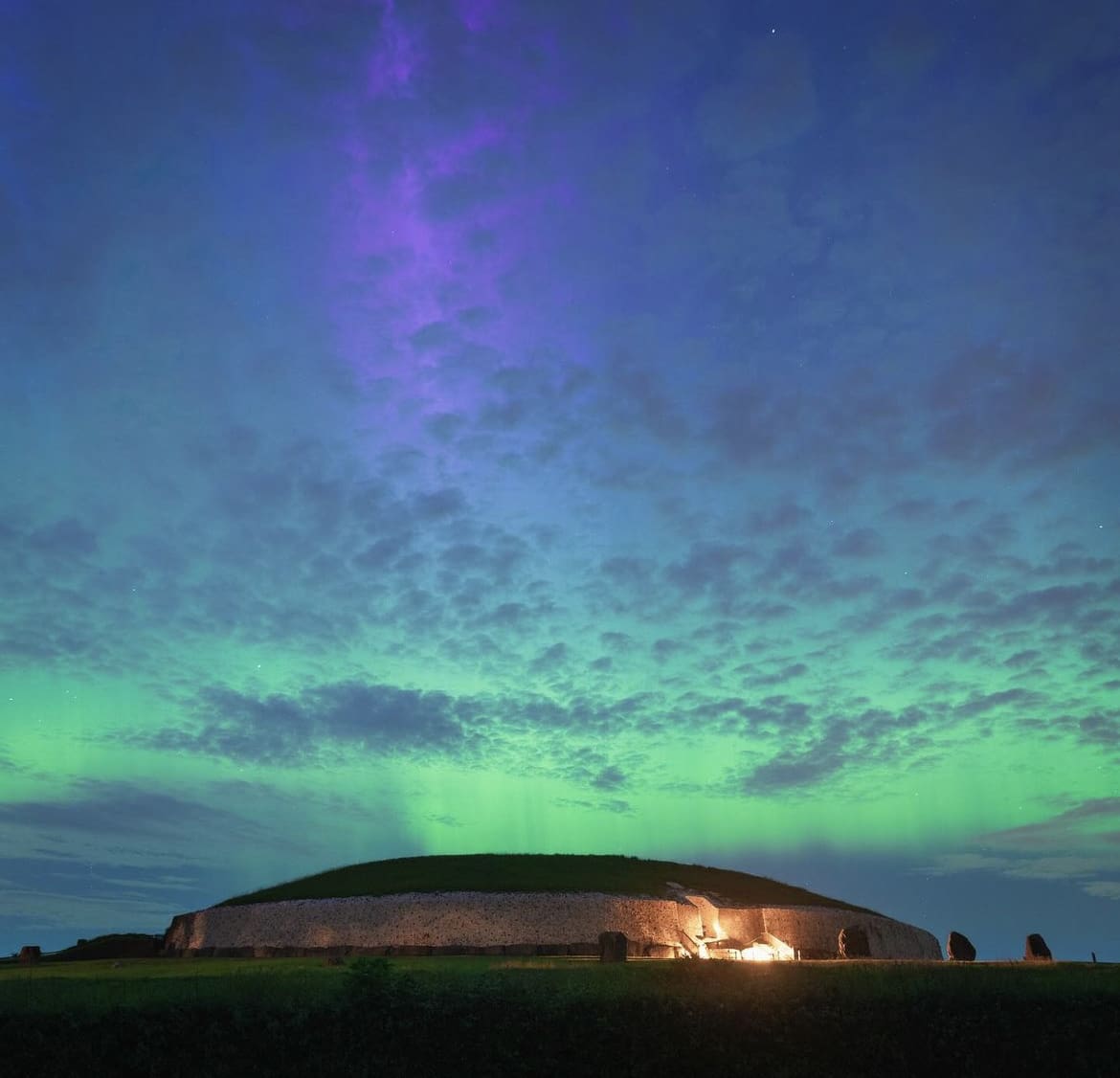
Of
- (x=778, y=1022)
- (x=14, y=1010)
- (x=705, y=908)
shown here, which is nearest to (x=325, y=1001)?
(x=14, y=1010)

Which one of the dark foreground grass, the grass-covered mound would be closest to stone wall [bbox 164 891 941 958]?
the grass-covered mound

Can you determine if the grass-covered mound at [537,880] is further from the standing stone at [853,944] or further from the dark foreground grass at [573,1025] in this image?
the dark foreground grass at [573,1025]

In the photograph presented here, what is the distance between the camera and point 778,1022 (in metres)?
28.8

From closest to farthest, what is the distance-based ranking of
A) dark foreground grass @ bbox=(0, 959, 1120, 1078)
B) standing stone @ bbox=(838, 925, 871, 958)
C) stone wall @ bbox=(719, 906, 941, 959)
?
dark foreground grass @ bbox=(0, 959, 1120, 1078) → standing stone @ bbox=(838, 925, 871, 958) → stone wall @ bbox=(719, 906, 941, 959)

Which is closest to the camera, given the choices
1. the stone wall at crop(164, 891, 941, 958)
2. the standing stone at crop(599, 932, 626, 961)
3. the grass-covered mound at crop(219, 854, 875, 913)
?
the standing stone at crop(599, 932, 626, 961)

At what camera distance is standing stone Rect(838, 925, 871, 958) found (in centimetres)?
5769

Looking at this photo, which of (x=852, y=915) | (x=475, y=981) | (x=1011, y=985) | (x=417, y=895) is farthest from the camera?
(x=852, y=915)

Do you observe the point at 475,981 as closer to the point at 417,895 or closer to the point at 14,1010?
the point at 14,1010

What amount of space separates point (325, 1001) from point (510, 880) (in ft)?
130

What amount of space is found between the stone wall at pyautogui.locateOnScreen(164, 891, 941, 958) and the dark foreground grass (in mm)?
28964

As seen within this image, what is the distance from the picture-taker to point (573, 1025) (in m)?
27.7

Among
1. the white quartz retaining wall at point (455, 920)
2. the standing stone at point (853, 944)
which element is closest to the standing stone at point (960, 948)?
the standing stone at point (853, 944)

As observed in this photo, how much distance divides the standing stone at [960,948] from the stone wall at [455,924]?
1466 centimetres

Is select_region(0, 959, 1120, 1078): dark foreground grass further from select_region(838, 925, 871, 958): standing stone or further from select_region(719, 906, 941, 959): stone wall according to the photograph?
select_region(719, 906, 941, 959): stone wall
